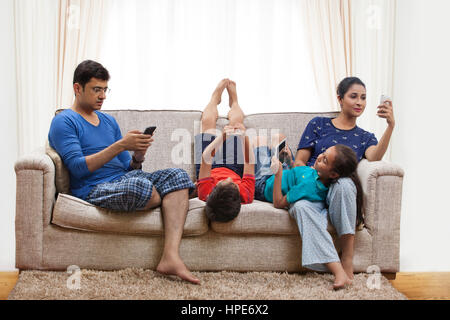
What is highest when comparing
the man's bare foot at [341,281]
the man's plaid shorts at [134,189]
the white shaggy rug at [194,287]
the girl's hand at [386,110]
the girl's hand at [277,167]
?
the girl's hand at [386,110]

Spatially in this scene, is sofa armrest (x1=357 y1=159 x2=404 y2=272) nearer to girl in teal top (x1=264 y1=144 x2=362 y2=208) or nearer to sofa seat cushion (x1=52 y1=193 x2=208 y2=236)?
girl in teal top (x1=264 y1=144 x2=362 y2=208)

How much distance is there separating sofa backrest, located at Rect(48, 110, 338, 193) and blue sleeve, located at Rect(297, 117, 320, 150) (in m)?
0.14

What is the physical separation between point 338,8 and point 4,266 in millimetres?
2735

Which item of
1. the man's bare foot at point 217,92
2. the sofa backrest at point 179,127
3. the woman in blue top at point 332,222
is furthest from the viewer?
the man's bare foot at point 217,92

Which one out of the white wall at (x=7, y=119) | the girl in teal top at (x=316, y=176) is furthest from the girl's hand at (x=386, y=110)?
the white wall at (x=7, y=119)

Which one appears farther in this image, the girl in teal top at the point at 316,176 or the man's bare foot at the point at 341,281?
the girl in teal top at the point at 316,176

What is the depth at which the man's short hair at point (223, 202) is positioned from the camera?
1767 mm

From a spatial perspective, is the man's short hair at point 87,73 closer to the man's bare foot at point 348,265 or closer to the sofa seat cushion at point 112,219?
the sofa seat cushion at point 112,219

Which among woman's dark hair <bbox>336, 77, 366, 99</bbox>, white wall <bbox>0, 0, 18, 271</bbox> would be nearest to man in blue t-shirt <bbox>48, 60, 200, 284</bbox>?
A: woman's dark hair <bbox>336, 77, 366, 99</bbox>

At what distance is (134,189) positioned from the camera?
5.77 ft

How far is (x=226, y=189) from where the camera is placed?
176 cm

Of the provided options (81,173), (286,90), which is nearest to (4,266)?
(81,173)

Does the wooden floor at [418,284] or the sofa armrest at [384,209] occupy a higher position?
the sofa armrest at [384,209]
